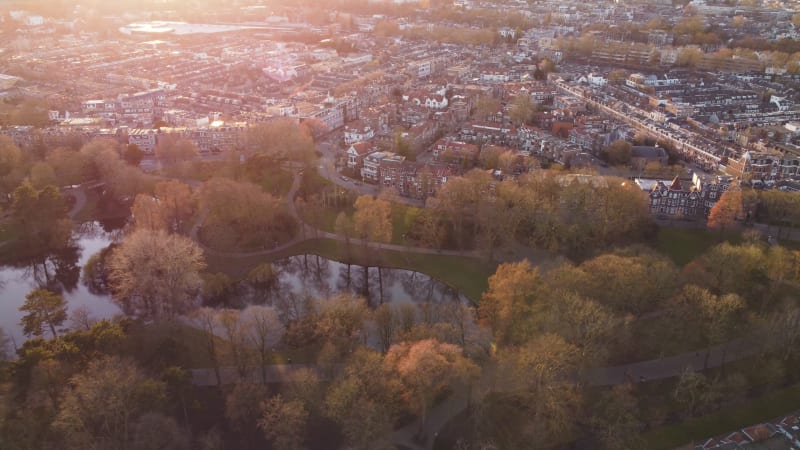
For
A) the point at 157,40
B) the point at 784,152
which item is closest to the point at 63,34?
the point at 157,40

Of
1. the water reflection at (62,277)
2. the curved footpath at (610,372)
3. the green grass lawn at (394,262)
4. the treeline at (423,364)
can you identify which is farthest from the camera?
the green grass lawn at (394,262)

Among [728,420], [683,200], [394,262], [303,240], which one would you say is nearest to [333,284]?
[394,262]

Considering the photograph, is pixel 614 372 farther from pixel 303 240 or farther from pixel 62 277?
pixel 62 277

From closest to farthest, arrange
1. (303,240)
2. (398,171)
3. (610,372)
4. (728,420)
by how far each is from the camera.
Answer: (728,420) → (610,372) → (303,240) → (398,171)

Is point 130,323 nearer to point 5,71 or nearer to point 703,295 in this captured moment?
point 703,295

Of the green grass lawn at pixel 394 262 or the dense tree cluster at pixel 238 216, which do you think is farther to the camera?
the dense tree cluster at pixel 238 216

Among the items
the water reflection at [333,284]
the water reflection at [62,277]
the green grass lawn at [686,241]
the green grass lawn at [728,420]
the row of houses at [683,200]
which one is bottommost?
the green grass lawn at [728,420]

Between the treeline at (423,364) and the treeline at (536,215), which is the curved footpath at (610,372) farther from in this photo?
the treeline at (536,215)

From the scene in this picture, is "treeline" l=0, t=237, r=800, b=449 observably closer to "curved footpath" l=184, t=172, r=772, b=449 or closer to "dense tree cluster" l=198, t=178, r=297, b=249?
"curved footpath" l=184, t=172, r=772, b=449

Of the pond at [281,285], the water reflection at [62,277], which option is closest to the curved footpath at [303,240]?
the pond at [281,285]
